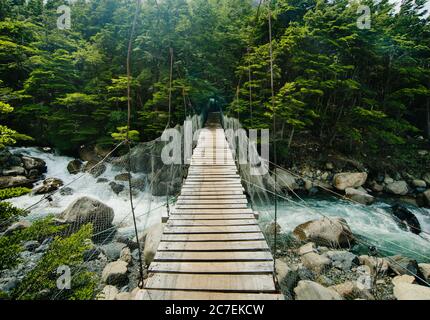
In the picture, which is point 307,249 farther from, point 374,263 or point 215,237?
point 215,237

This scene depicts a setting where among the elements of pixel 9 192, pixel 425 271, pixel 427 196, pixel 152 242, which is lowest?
pixel 425 271

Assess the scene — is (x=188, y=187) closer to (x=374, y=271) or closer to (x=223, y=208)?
(x=223, y=208)

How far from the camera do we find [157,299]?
1.32 meters

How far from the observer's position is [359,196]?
6.10 metres

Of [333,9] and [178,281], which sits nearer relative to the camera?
[178,281]

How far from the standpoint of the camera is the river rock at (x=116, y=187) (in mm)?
6223

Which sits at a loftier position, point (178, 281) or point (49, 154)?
point (49, 154)

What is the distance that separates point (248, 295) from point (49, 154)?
9.24m

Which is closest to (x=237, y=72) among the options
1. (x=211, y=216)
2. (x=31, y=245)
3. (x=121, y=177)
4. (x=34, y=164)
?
(x=121, y=177)

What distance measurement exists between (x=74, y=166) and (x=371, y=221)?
349 inches

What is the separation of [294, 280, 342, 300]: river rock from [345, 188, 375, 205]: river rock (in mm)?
4511

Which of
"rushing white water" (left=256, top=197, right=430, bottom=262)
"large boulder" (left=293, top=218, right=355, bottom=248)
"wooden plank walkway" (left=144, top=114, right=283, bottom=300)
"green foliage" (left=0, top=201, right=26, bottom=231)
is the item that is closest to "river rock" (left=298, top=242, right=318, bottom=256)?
"large boulder" (left=293, top=218, right=355, bottom=248)

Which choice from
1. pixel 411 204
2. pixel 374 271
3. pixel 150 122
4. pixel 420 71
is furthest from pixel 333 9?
pixel 374 271
